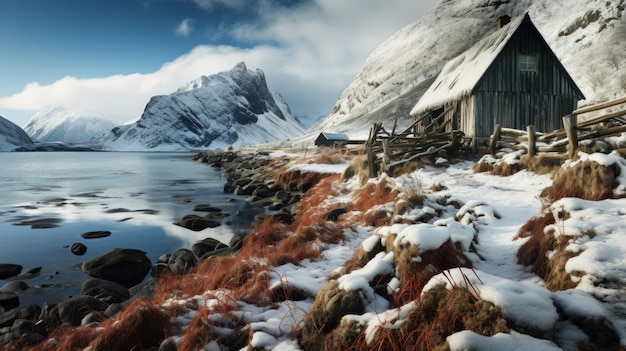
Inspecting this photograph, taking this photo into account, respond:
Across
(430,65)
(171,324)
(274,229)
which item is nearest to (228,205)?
(274,229)

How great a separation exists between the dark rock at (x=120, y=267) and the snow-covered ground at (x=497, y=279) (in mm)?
A: 4983

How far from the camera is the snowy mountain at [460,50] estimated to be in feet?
165

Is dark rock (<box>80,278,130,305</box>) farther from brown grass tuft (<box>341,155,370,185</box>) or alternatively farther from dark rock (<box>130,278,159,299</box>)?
brown grass tuft (<box>341,155,370,185</box>)

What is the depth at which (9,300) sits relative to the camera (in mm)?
8133

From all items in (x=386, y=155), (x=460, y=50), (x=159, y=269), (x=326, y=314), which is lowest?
(x=159, y=269)

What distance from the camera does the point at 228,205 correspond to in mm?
20047

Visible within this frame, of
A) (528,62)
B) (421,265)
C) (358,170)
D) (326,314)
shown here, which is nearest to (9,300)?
(326,314)

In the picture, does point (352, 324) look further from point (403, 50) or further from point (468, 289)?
point (403, 50)

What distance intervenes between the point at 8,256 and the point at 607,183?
16.9 meters

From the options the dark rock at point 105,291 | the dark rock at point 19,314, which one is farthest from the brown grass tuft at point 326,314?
the dark rock at point 19,314

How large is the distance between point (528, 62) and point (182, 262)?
69.3ft

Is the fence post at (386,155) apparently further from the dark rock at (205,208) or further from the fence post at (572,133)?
the dark rock at (205,208)

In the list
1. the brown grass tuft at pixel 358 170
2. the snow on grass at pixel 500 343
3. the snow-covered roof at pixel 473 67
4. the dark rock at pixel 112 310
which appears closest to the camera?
the snow on grass at pixel 500 343

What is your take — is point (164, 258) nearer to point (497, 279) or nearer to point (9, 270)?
point (9, 270)
